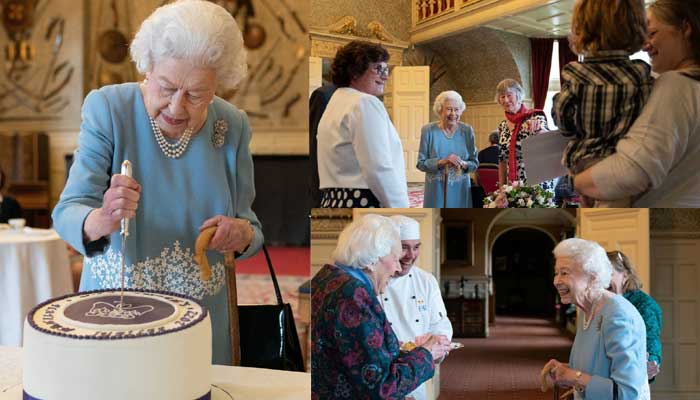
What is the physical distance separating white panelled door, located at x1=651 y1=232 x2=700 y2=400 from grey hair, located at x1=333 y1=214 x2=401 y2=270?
0.24 meters

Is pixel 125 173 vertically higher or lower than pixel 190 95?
lower

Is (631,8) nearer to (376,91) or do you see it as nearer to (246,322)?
(376,91)

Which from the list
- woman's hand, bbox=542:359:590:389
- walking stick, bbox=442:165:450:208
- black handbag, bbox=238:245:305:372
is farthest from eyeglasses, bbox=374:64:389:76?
black handbag, bbox=238:245:305:372

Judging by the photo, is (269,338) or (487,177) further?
(269,338)

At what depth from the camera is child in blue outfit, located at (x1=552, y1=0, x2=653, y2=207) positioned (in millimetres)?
510

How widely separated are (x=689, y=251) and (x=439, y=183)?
24 cm

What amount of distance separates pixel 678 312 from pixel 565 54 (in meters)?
0.27

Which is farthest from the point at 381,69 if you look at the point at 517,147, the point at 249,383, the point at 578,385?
the point at 249,383

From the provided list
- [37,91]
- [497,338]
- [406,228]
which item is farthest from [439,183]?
[37,91]

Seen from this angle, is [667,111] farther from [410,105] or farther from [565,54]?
[410,105]

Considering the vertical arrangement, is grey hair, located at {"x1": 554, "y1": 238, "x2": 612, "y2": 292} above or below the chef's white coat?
above

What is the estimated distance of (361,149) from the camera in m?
0.63

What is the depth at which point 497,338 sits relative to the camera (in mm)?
616

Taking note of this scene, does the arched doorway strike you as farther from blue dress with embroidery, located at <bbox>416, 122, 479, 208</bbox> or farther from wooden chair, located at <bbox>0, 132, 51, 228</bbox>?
wooden chair, located at <bbox>0, 132, 51, 228</bbox>
